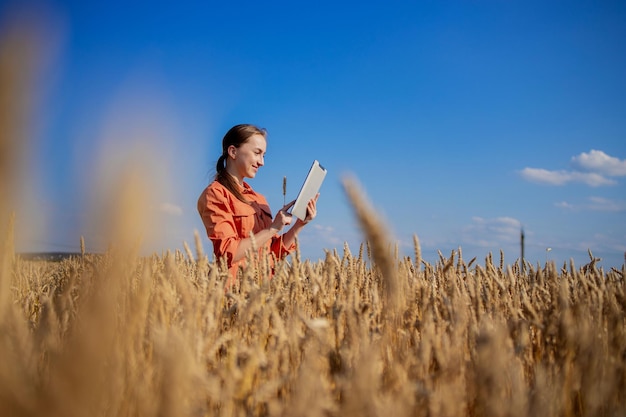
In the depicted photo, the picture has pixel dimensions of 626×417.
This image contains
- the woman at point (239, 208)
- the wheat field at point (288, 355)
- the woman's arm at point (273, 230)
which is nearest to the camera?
the wheat field at point (288, 355)

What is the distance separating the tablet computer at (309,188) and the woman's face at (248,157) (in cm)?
65

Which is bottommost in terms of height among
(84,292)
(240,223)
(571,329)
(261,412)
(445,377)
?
(261,412)

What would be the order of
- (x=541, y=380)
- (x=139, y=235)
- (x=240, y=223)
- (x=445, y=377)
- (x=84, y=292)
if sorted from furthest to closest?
(x=240, y=223)
(x=445, y=377)
(x=541, y=380)
(x=84, y=292)
(x=139, y=235)

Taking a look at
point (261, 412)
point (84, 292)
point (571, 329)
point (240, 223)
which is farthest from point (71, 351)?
point (240, 223)

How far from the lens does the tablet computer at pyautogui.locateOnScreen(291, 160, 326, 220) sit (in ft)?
10.9

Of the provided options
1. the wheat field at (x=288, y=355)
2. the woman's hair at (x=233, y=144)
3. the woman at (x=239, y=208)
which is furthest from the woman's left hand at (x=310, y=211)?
the wheat field at (x=288, y=355)

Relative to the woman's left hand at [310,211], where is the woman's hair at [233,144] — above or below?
above

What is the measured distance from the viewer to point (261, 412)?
3.96 feet

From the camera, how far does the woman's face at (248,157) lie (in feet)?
12.4

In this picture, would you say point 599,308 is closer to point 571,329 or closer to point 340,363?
point 571,329

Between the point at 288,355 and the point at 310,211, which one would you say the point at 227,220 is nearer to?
the point at 310,211

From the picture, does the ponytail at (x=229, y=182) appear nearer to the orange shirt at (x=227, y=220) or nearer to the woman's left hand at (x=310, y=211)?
the orange shirt at (x=227, y=220)

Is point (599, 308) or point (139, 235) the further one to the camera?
point (599, 308)

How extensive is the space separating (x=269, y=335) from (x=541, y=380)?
914 millimetres
